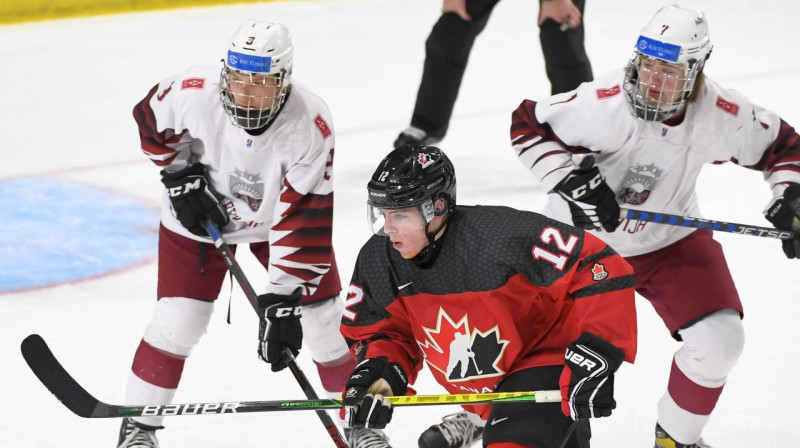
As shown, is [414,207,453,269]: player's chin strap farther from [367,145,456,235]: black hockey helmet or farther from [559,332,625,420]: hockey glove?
[559,332,625,420]: hockey glove

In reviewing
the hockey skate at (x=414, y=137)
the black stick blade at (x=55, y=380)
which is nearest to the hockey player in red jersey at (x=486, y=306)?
the black stick blade at (x=55, y=380)

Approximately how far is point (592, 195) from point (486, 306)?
0.64 m

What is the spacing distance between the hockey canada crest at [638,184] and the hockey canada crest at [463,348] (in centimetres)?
75

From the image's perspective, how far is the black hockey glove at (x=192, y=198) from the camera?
2.96m

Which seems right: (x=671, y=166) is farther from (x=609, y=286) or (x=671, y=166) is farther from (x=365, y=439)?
(x=365, y=439)

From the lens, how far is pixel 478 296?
2455 mm

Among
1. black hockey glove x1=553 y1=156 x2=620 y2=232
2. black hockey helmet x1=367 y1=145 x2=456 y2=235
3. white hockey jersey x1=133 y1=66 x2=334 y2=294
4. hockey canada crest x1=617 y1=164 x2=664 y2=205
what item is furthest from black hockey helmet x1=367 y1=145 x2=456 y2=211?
hockey canada crest x1=617 y1=164 x2=664 y2=205

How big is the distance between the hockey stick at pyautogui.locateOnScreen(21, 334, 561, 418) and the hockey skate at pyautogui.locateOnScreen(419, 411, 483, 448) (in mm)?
424

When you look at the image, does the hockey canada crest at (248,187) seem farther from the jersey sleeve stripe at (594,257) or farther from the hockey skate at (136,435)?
the jersey sleeve stripe at (594,257)

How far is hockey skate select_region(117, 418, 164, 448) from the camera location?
294 cm

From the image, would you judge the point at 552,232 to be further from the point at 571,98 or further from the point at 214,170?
the point at 214,170

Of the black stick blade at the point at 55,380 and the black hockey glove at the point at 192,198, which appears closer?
the black stick blade at the point at 55,380

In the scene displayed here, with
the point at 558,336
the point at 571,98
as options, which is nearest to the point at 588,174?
the point at 571,98

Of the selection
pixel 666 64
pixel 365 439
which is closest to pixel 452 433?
pixel 365 439
